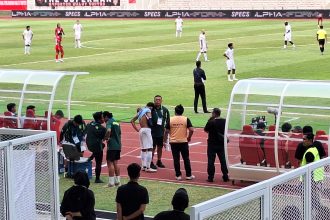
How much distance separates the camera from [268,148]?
1792 centimetres

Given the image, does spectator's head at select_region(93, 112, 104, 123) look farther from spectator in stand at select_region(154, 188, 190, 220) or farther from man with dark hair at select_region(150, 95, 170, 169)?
spectator in stand at select_region(154, 188, 190, 220)

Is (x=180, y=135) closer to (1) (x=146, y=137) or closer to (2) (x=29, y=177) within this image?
(1) (x=146, y=137)

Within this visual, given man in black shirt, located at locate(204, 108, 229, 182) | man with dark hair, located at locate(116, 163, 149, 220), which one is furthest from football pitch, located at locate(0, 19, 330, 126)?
man with dark hair, located at locate(116, 163, 149, 220)

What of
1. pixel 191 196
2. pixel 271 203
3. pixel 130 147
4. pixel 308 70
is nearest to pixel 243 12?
pixel 308 70

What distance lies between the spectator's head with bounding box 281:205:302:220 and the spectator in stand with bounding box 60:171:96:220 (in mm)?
2988

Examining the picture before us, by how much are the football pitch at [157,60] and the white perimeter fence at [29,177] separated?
27.5 feet

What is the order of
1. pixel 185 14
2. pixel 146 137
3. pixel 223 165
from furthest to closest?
1. pixel 185 14
2. pixel 146 137
3. pixel 223 165

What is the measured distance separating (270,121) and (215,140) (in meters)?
1.30

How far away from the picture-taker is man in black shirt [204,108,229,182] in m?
18.3

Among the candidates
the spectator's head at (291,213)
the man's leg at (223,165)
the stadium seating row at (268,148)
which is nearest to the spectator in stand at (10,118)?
the man's leg at (223,165)

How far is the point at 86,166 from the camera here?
18734mm

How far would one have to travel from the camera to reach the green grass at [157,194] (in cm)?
1614

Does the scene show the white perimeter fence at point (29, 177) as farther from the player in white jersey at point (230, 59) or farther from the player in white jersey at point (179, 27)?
the player in white jersey at point (179, 27)

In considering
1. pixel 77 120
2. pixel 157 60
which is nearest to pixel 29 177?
pixel 77 120
